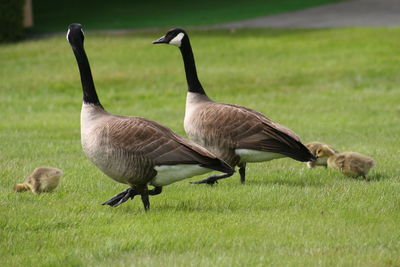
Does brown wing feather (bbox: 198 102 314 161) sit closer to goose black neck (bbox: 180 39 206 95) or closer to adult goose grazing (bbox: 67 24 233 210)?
goose black neck (bbox: 180 39 206 95)

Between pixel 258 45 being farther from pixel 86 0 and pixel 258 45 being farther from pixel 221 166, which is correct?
pixel 221 166

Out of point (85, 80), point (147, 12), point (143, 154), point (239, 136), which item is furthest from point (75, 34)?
point (147, 12)

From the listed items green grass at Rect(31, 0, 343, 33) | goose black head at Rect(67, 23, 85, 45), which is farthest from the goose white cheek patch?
green grass at Rect(31, 0, 343, 33)

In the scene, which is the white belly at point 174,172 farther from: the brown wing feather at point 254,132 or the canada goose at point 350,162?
the canada goose at point 350,162

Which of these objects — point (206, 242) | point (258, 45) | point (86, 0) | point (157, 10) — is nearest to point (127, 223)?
point (206, 242)

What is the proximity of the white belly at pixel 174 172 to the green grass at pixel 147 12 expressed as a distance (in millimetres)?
20332

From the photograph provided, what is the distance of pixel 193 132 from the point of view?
28.0 ft

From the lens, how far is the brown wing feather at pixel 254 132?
8.12 metres

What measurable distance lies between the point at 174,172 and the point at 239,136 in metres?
1.57

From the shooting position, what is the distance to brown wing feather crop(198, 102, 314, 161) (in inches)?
320

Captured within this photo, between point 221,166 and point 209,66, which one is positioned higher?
point 221,166

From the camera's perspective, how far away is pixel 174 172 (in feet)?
22.8

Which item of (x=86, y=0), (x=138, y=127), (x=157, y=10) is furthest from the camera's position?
(x=86, y=0)

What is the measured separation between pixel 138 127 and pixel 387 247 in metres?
2.40
